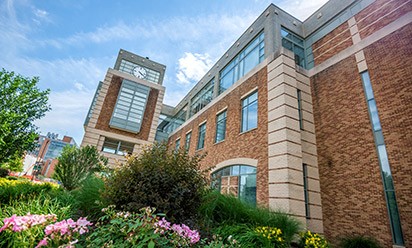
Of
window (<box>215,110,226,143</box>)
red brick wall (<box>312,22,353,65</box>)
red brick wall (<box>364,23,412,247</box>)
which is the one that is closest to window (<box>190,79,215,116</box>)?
window (<box>215,110,226,143</box>)

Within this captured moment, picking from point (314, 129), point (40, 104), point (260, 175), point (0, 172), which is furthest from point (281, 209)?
point (0, 172)

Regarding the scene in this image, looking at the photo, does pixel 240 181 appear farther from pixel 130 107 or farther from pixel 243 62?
pixel 130 107

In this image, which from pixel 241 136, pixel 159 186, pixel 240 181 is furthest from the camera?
pixel 241 136

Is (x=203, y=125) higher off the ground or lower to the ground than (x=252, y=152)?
higher

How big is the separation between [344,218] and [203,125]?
10502mm

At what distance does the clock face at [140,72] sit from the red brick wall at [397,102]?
16445 mm

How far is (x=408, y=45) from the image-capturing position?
789 cm

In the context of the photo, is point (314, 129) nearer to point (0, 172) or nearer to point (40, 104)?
point (40, 104)

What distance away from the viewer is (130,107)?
56.3ft

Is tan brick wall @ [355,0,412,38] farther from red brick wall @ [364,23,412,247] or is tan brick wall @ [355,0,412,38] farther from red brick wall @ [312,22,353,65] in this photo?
red brick wall @ [364,23,412,247]

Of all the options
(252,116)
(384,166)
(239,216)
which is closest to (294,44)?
(252,116)

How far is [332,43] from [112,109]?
15.8 m

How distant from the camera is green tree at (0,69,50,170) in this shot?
9566 millimetres

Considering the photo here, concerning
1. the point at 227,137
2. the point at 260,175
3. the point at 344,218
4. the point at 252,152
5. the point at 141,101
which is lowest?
the point at 344,218
